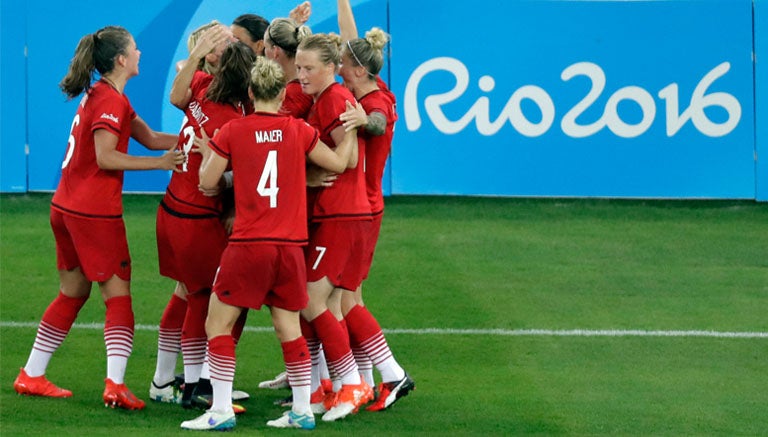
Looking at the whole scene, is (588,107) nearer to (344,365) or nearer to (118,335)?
(344,365)

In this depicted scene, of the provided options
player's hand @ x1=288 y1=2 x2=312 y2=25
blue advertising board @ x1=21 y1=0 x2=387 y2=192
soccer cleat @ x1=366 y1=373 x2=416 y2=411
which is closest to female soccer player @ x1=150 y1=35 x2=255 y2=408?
soccer cleat @ x1=366 y1=373 x2=416 y2=411

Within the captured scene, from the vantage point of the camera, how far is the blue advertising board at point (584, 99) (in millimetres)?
13742

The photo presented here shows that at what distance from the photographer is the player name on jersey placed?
645 cm

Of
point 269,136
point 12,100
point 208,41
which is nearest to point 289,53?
point 208,41

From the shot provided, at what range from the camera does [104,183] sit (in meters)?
7.04

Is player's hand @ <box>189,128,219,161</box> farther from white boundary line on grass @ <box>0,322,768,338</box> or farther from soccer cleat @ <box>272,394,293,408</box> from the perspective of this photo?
white boundary line on grass @ <box>0,322,768,338</box>

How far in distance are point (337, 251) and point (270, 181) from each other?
2.15 feet

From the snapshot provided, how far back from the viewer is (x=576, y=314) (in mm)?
9469

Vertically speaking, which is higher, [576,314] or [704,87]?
[704,87]

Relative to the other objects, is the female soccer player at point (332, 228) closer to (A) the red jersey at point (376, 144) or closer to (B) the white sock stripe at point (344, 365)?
(B) the white sock stripe at point (344, 365)

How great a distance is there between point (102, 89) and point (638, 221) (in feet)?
23.6

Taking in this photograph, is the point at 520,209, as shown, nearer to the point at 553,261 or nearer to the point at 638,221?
the point at 638,221

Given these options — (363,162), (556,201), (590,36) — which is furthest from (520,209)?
(363,162)

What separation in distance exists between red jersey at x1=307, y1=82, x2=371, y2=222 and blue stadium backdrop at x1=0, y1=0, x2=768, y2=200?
676 cm
